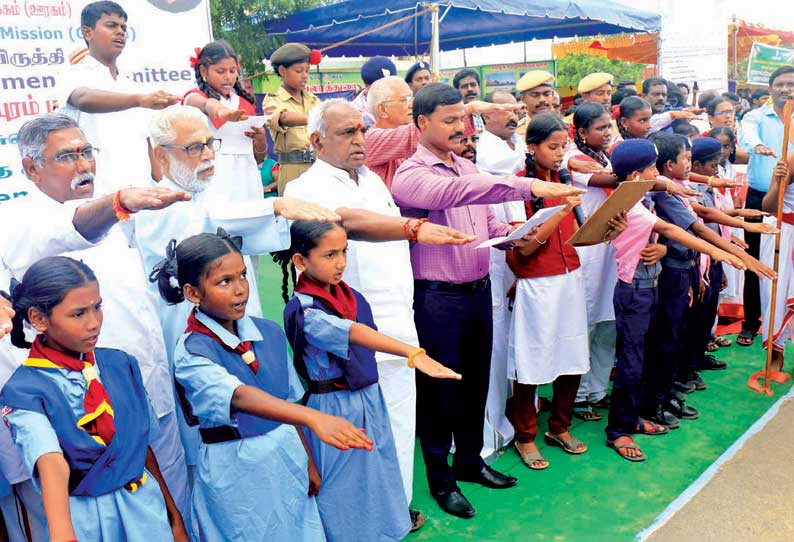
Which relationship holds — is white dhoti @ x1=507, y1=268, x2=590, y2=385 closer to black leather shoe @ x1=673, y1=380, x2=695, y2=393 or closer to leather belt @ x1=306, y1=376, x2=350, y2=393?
black leather shoe @ x1=673, y1=380, x2=695, y2=393

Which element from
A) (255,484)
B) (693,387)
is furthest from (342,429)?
(693,387)

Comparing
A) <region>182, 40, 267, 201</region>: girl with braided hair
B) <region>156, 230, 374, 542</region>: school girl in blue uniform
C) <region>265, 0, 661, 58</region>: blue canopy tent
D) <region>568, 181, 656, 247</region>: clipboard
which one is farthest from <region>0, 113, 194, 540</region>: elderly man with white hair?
<region>265, 0, 661, 58</region>: blue canopy tent

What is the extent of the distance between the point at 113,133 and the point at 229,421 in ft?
6.97

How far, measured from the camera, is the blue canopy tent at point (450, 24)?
30.7ft

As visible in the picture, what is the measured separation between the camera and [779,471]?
147 inches

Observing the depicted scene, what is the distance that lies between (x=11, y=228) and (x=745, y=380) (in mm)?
4694

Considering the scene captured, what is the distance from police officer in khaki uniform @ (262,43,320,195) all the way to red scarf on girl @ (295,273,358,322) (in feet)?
7.23

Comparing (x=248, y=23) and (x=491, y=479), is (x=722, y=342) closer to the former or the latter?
(x=491, y=479)

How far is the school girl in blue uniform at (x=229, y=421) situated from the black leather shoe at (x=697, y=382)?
3463mm

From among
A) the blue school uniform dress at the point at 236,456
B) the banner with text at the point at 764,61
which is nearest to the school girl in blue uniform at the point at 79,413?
the blue school uniform dress at the point at 236,456

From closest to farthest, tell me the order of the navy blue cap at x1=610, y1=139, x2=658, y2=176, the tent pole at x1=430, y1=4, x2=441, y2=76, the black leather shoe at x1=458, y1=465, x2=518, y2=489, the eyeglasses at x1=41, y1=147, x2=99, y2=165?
the eyeglasses at x1=41, y1=147, x2=99, y2=165
the black leather shoe at x1=458, y1=465, x2=518, y2=489
the navy blue cap at x1=610, y1=139, x2=658, y2=176
the tent pole at x1=430, y1=4, x2=441, y2=76

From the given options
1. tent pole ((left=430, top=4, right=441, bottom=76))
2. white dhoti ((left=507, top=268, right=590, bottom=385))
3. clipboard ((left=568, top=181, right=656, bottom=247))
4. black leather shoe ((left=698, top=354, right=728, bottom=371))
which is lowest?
black leather shoe ((left=698, top=354, right=728, bottom=371))

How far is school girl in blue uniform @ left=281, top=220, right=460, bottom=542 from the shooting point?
2545 millimetres

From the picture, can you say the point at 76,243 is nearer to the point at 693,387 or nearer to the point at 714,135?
the point at 693,387
